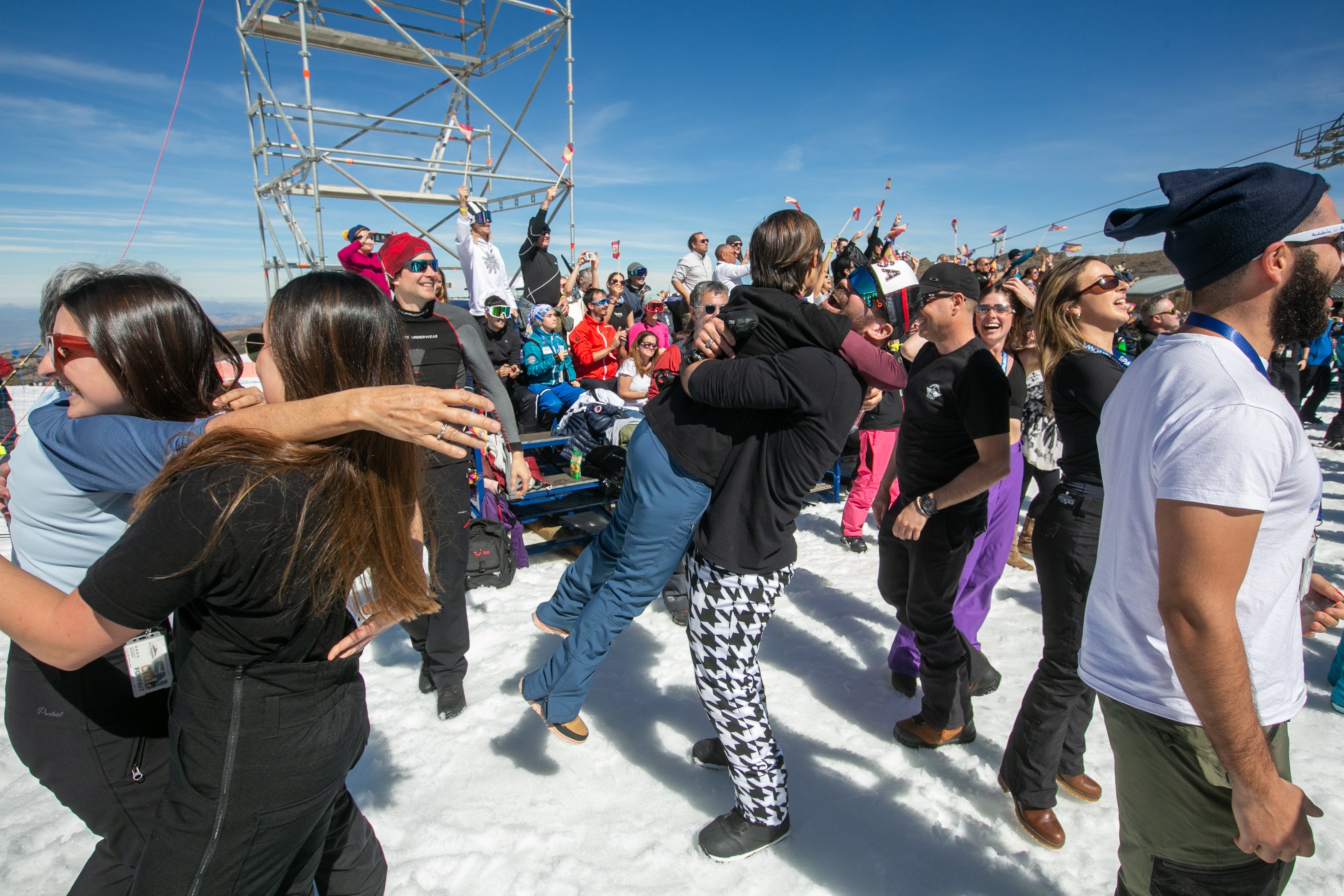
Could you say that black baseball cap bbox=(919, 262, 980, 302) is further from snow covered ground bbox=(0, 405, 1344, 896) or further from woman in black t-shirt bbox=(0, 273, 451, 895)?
woman in black t-shirt bbox=(0, 273, 451, 895)

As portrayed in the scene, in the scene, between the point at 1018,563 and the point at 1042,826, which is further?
the point at 1018,563

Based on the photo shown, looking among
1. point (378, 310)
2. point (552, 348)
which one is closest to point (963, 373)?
point (378, 310)

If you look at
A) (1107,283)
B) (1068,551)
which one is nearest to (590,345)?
(1107,283)

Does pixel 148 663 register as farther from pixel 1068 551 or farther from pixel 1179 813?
pixel 1068 551

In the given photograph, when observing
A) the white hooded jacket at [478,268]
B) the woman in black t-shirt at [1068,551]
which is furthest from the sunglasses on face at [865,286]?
the white hooded jacket at [478,268]

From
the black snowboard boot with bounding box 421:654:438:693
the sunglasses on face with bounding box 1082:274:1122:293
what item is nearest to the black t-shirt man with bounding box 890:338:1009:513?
the sunglasses on face with bounding box 1082:274:1122:293

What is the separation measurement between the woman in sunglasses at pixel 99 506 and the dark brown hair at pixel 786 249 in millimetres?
1590

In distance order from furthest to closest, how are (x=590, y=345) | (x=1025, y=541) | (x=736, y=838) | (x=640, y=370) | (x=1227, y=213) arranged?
(x=590, y=345) < (x=640, y=370) < (x=1025, y=541) < (x=736, y=838) < (x=1227, y=213)

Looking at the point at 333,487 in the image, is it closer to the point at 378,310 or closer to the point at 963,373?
the point at 378,310

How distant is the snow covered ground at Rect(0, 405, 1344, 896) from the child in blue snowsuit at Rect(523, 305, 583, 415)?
2.89 m

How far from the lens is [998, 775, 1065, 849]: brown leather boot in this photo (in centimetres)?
232

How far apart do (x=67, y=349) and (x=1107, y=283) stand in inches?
132

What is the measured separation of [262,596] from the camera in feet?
3.89

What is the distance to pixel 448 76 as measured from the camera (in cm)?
925
